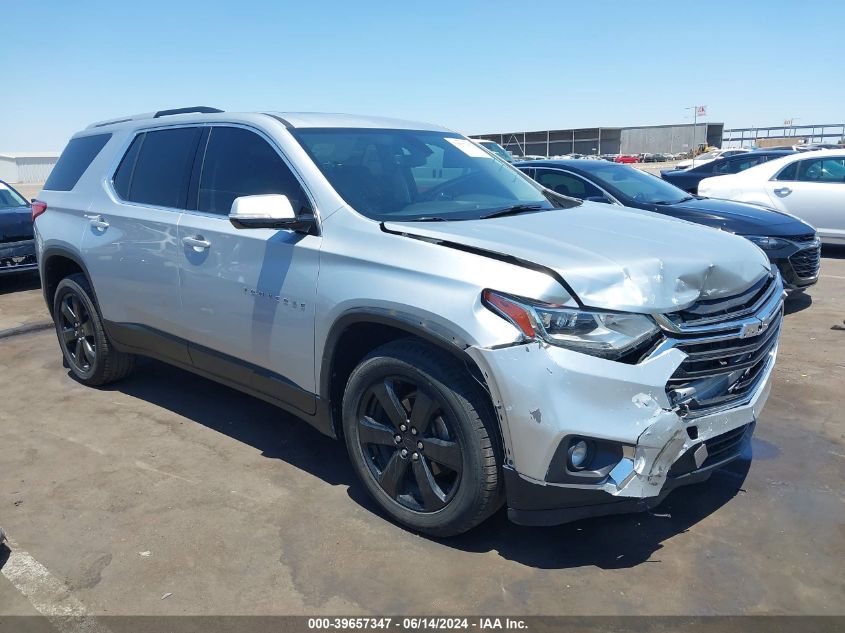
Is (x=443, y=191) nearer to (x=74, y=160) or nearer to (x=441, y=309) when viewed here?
(x=441, y=309)

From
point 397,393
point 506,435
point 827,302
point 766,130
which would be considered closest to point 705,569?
point 506,435

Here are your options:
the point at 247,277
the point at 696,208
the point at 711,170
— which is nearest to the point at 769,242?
the point at 696,208

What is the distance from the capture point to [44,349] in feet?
22.1

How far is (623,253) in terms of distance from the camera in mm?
2988

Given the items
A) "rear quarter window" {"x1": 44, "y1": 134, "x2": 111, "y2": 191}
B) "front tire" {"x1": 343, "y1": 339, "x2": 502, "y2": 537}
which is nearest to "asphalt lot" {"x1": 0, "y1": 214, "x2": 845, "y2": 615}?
"front tire" {"x1": 343, "y1": 339, "x2": 502, "y2": 537}

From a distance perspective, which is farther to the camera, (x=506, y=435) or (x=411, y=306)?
(x=411, y=306)

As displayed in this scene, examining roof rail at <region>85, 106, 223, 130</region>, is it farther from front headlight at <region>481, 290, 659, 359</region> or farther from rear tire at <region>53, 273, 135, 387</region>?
front headlight at <region>481, 290, 659, 359</region>

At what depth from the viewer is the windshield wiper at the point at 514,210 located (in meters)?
3.64

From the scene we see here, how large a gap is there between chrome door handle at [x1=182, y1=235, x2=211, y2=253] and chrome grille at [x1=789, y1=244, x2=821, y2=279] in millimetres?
5581

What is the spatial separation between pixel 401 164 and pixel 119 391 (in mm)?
2954

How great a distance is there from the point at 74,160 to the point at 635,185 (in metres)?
5.43

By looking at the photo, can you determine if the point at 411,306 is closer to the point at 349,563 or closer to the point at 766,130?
the point at 349,563

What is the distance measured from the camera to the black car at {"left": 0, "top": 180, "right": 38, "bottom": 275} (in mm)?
9484

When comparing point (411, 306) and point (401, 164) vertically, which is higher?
point (401, 164)
